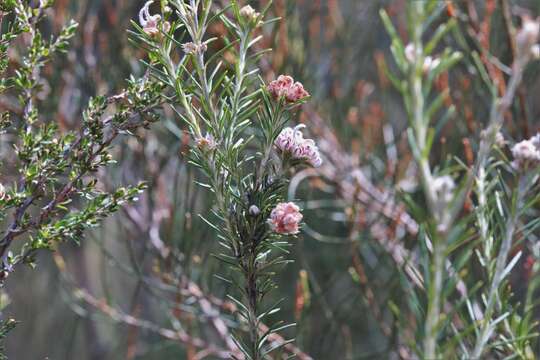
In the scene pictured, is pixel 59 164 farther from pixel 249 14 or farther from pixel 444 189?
pixel 444 189

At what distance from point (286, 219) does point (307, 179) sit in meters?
0.91

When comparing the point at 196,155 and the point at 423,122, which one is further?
the point at 196,155

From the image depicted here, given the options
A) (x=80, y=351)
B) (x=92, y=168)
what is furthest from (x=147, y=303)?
(x=92, y=168)

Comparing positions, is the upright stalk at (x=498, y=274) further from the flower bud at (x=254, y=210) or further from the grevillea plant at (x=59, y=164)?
the grevillea plant at (x=59, y=164)

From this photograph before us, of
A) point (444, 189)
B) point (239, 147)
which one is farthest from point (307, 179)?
point (444, 189)

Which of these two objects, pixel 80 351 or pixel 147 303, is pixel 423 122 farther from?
pixel 80 351

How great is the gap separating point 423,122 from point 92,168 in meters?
0.26

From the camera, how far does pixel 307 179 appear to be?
1.32m

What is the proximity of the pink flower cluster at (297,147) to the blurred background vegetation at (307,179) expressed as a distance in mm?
345

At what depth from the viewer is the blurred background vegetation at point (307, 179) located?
934mm

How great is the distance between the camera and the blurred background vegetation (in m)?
0.93

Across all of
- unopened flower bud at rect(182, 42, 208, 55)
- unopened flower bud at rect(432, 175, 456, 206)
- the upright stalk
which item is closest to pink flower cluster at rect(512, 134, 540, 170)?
the upright stalk

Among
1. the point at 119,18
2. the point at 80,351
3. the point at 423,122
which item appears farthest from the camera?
the point at 80,351

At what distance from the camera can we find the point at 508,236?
446 mm
